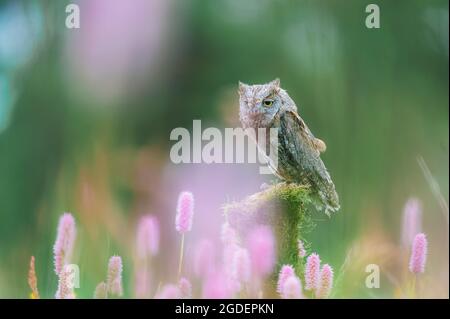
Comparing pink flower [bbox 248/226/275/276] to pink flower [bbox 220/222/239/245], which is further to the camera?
pink flower [bbox 220/222/239/245]

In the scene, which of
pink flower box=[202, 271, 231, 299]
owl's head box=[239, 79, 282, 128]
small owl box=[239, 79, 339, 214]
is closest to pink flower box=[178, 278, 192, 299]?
pink flower box=[202, 271, 231, 299]

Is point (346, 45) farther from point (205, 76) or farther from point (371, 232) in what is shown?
point (371, 232)

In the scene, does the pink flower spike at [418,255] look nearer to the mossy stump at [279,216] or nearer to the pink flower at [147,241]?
the mossy stump at [279,216]

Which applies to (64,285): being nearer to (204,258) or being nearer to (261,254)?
(204,258)

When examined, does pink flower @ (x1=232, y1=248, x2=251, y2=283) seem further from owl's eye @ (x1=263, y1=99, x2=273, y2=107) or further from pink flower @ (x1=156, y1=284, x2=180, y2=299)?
owl's eye @ (x1=263, y1=99, x2=273, y2=107)
